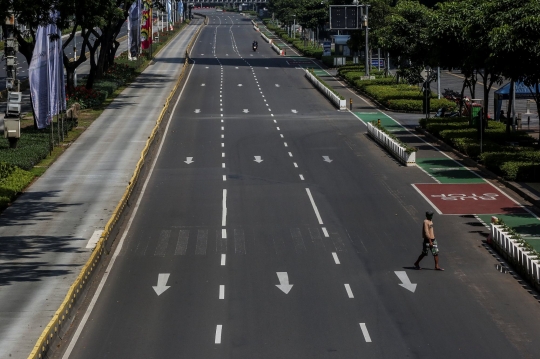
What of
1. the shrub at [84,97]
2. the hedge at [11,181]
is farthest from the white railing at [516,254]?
the shrub at [84,97]

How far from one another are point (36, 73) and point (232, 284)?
2844cm

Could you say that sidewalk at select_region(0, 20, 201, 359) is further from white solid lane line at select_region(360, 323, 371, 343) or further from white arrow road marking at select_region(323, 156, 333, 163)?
white arrow road marking at select_region(323, 156, 333, 163)

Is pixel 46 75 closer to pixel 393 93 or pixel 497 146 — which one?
pixel 497 146

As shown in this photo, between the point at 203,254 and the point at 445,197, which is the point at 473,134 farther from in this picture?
the point at 203,254

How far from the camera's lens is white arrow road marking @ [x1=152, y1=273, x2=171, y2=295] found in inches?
1095

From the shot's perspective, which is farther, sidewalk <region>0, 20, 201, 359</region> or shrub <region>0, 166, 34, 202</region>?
shrub <region>0, 166, 34, 202</region>

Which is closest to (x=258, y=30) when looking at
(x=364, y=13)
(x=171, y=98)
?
(x=364, y=13)

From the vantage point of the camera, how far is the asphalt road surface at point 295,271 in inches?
909

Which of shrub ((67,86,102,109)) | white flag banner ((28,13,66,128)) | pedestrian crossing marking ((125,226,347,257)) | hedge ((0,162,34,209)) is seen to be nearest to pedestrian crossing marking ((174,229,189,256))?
pedestrian crossing marking ((125,226,347,257))

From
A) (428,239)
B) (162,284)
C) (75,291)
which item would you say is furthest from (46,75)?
(428,239)

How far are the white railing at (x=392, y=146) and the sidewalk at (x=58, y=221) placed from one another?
13615 millimetres

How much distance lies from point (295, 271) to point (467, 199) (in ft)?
43.8

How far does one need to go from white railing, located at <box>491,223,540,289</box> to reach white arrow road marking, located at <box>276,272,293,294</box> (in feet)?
22.9

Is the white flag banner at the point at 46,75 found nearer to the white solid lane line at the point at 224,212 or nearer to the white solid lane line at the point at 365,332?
the white solid lane line at the point at 224,212
